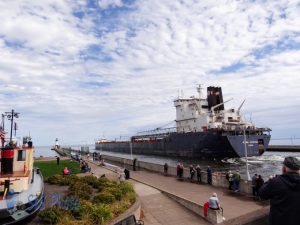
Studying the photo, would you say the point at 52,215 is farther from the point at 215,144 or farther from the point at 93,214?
the point at 215,144

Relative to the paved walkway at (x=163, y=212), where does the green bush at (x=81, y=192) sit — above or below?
above

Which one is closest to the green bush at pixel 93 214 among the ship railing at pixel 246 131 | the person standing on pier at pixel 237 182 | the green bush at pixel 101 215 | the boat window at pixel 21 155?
the green bush at pixel 101 215

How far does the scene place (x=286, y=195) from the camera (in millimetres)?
3469

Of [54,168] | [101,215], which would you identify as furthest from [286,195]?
[54,168]

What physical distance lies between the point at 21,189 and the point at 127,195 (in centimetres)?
523

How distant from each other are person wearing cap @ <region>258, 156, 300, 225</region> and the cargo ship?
132ft

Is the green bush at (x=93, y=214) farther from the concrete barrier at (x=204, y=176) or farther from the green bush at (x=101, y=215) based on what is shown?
the concrete barrier at (x=204, y=176)

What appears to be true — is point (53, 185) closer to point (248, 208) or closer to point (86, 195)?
point (86, 195)

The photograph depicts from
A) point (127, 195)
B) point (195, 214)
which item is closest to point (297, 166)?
point (195, 214)

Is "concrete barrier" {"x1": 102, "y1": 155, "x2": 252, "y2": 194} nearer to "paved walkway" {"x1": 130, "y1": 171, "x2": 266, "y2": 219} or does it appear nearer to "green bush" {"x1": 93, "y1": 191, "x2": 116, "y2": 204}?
"paved walkway" {"x1": 130, "y1": 171, "x2": 266, "y2": 219}

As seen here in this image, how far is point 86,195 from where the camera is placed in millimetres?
14727

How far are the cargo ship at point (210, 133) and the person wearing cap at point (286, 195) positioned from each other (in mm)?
40094

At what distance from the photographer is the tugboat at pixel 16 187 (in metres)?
10.7

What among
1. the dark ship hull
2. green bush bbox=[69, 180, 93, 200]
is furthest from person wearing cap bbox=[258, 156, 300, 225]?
the dark ship hull
